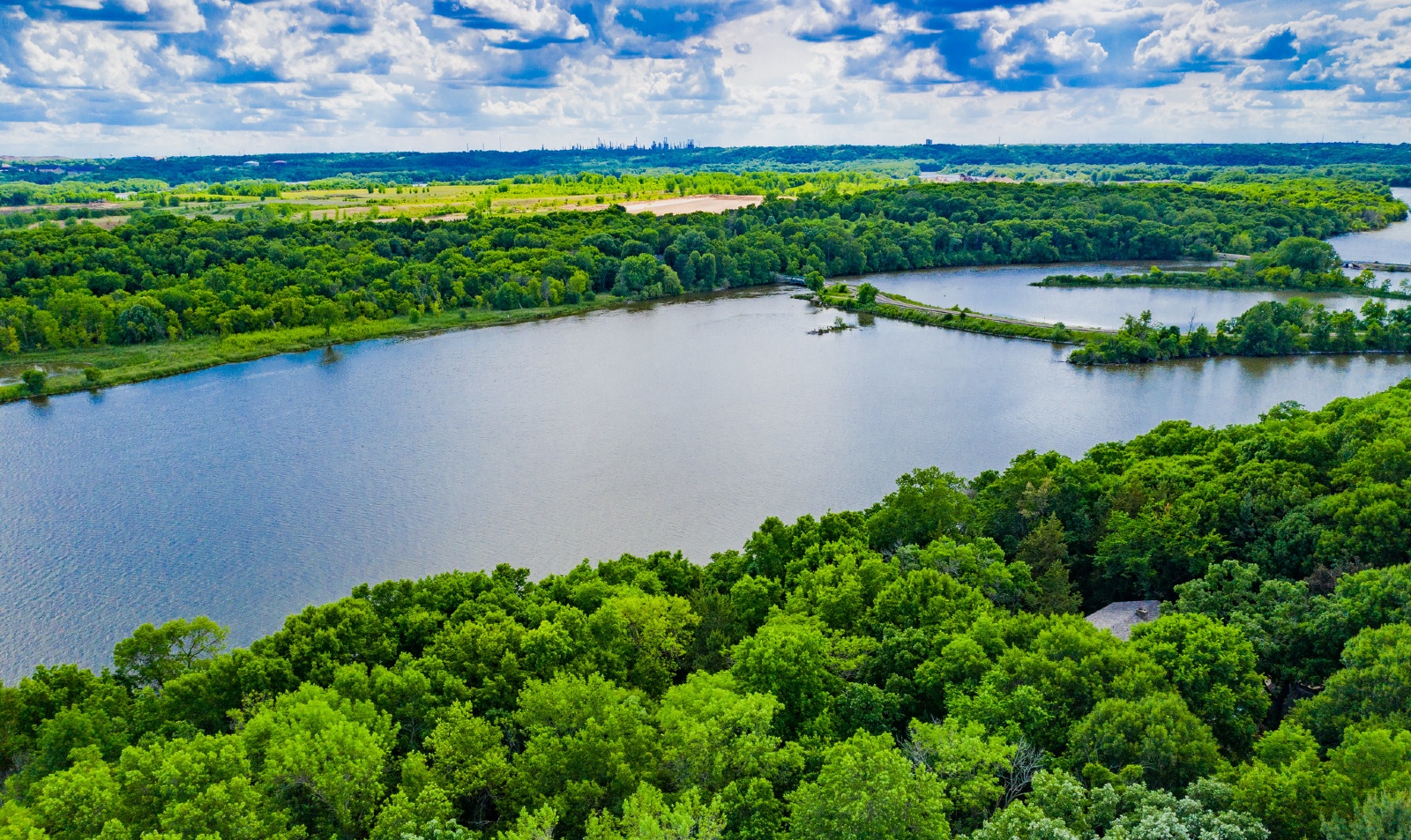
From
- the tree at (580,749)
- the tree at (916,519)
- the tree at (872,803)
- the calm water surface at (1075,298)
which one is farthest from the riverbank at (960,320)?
the tree at (872,803)

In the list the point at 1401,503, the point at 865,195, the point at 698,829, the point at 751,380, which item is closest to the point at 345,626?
the point at 698,829

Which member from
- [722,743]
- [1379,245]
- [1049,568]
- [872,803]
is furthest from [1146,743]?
[1379,245]

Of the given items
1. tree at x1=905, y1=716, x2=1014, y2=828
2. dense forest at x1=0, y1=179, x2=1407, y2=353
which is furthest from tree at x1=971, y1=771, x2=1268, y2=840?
dense forest at x1=0, y1=179, x2=1407, y2=353

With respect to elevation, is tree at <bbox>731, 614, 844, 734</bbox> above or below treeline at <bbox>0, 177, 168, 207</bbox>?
below

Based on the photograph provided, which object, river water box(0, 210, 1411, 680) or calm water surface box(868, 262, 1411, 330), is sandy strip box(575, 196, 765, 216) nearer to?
calm water surface box(868, 262, 1411, 330)

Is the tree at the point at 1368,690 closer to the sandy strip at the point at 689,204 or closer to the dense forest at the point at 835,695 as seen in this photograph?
the dense forest at the point at 835,695
